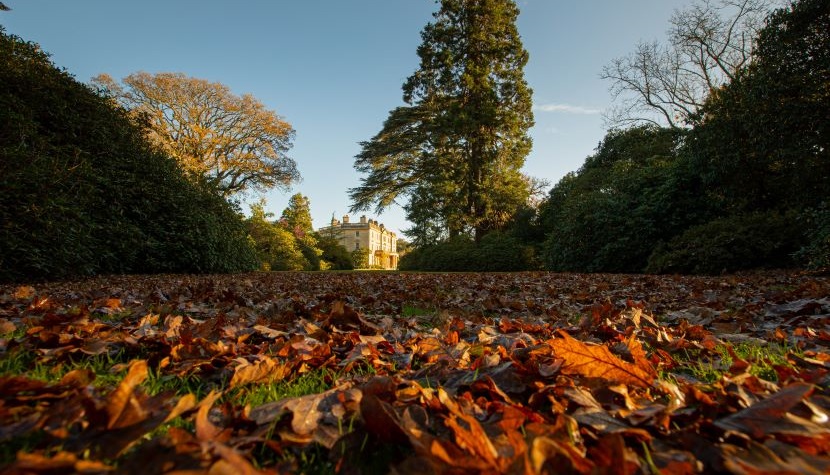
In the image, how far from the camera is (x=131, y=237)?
317 inches

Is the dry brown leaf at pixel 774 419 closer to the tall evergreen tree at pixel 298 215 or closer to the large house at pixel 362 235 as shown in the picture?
the tall evergreen tree at pixel 298 215

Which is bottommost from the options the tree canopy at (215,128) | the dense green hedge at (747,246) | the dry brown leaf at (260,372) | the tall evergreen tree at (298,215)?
the dry brown leaf at (260,372)

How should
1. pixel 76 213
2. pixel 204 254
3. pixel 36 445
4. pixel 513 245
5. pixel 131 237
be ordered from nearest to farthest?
pixel 36 445 < pixel 76 213 < pixel 131 237 < pixel 204 254 < pixel 513 245

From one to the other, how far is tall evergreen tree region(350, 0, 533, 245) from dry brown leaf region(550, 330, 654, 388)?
62.3ft

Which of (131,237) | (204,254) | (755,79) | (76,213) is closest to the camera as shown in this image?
(76,213)

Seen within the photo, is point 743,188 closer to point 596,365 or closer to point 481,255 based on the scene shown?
point 481,255

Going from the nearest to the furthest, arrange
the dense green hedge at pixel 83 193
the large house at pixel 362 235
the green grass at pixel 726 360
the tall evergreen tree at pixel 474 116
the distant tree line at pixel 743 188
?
1. the green grass at pixel 726 360
2. the dense green hedge at pixel 83 193
3. the distant tree line at pixel 743 188
4. the tall evergreen tree at pixel 474 116
5. the large house at pixel 362 235

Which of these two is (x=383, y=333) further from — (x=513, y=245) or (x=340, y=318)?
(x=513, y=245)

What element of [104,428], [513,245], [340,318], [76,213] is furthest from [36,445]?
[513,245]

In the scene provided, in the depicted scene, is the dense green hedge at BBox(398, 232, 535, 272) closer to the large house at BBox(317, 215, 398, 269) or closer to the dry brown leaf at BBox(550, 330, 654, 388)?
the dry brown leaf at BBox(550, 330, 654, 388)

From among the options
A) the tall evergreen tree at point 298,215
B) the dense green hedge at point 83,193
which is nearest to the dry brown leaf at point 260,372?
the dense green hedge at point 83,193

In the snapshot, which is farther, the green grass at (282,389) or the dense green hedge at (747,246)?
the dense green hedge at (747,246)

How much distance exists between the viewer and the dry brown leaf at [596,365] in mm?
1331

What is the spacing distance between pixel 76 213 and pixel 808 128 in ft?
45.1
